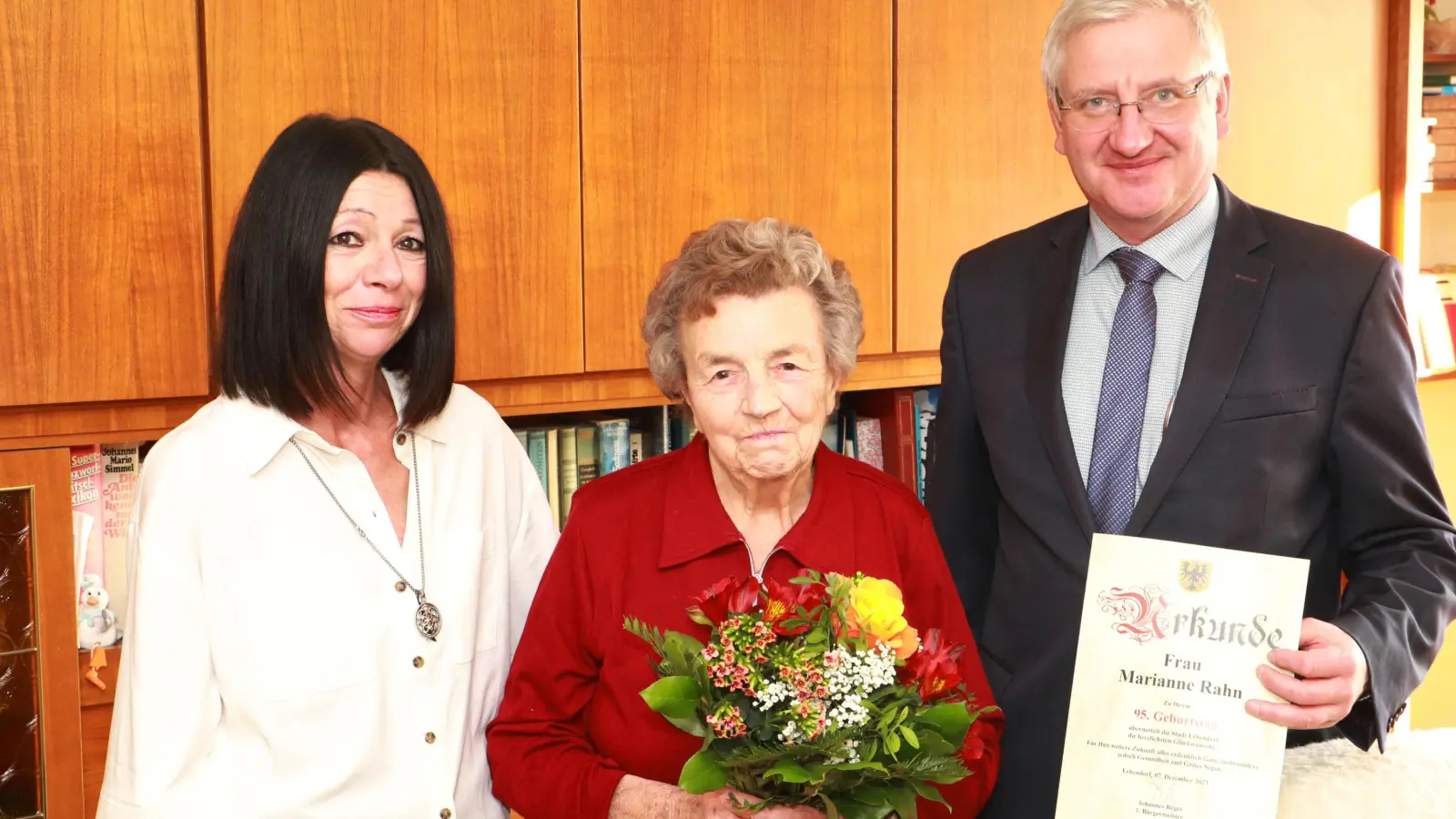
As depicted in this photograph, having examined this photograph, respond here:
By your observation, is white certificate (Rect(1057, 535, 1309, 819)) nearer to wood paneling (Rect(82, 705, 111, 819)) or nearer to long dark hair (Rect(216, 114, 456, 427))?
long dark hair (Rect(216, 114, 456, 427))

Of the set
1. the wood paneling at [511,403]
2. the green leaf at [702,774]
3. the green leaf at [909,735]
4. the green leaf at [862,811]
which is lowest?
the green leaf at [862,811]

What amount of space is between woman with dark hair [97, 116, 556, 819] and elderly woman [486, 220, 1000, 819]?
0.46ft

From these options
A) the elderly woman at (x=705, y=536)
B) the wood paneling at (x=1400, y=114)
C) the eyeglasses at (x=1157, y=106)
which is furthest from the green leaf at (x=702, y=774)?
the wood paneling at (x=1400, y=114)

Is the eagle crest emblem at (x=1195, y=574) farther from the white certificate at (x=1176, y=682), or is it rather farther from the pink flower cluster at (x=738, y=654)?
the pink flower cluster at (x=738, y=654)

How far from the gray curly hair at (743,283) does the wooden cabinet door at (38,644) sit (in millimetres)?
1269

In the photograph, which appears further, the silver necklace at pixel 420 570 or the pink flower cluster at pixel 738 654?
the silver necklace at pixel 420 570

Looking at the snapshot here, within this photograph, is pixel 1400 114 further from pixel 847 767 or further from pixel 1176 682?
pixel 847 767

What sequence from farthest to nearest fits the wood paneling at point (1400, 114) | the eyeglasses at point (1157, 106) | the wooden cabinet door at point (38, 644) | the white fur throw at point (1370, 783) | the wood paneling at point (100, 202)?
1. the wood paneling at point (1400, 114)
2. the wooden cabinet door at point (38, 644)
3. the wood paneling at point (100, 202)
4. the eyeglasses at point (1157, 106)
5. the white fur throw at point (1370, 783)

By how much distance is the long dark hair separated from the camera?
1.72m

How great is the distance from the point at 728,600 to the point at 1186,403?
0.72m

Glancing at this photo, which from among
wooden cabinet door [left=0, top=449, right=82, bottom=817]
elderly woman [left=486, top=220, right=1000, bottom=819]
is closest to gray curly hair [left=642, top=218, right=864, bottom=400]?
elderly woman [left=486, top=220, right=1000, bottom=819]

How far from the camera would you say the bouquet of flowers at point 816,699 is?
4.53 ft

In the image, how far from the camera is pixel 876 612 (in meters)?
1.44

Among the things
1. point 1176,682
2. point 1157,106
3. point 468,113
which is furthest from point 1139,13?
point 468,113
